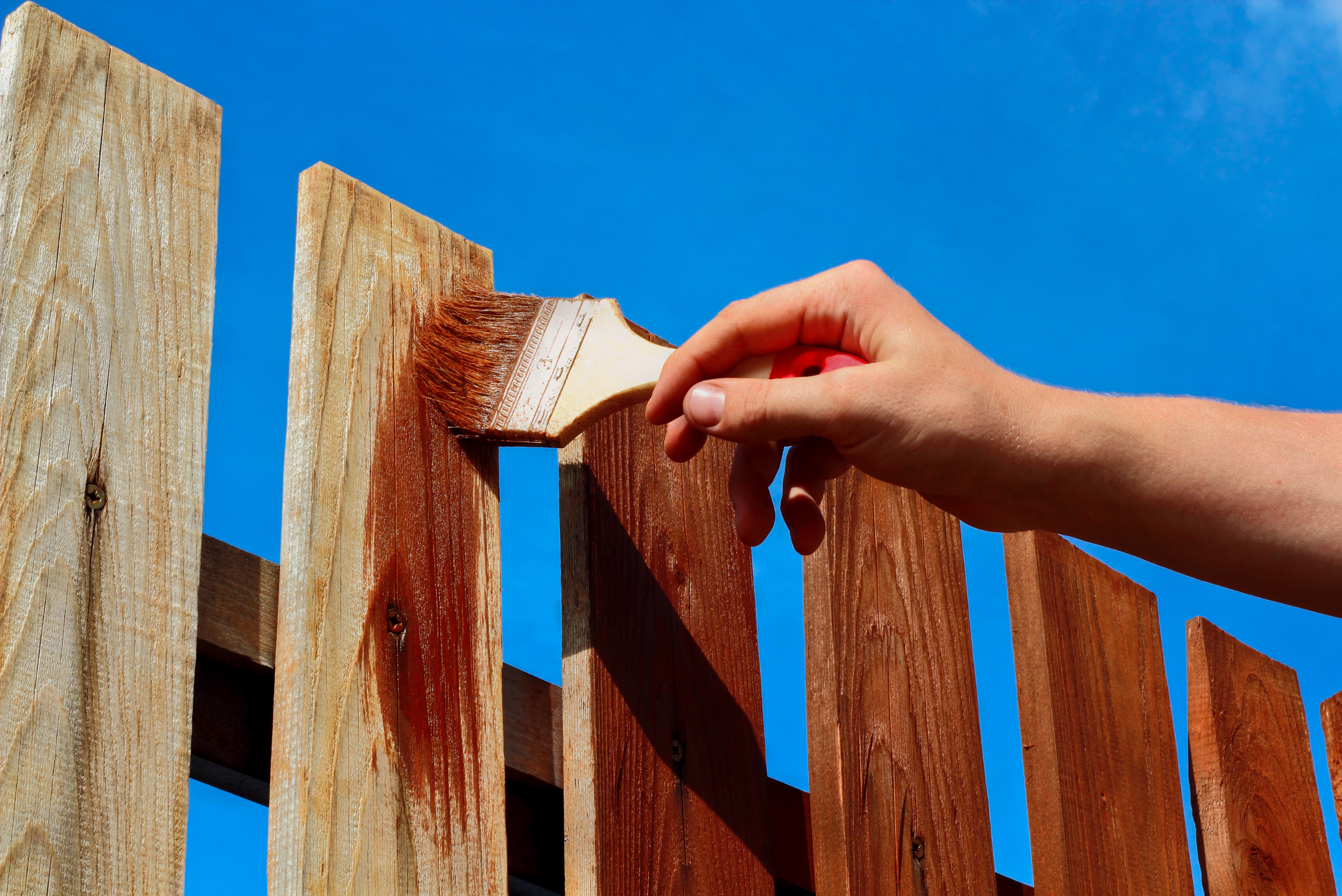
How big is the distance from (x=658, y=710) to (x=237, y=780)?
609mm

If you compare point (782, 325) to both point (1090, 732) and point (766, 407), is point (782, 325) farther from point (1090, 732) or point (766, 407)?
point (1090, 732)

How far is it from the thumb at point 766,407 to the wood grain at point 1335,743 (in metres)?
2.46

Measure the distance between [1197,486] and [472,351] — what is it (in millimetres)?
971

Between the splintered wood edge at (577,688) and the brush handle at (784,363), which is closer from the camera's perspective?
the brush handle at (784,363)

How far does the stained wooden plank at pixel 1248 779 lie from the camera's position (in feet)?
9.04

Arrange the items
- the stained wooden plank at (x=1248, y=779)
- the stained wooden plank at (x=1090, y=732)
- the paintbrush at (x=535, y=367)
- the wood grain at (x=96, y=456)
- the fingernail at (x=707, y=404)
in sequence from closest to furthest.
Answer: the wood grain at (x=96, y=456) → the fingernail at (x=707, y=404) → the paintbrush at (x=535, y=367) → the stained wooden plank at (x=1090, y=732) → the stained wooden plank at (x=1248, y=779)

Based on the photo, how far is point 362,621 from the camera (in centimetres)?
149

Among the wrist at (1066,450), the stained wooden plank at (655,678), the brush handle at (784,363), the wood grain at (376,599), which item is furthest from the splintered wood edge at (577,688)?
A: the wrist at (1066,450)

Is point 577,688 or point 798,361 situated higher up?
point 798,361

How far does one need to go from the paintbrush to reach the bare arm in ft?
0.34

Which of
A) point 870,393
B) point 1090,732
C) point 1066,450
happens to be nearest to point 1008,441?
point 1066,450

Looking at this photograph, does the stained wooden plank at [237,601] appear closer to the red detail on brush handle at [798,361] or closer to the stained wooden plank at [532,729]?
the stained wooden plank at [532,729]

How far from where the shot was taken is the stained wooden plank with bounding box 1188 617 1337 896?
275 centimetres

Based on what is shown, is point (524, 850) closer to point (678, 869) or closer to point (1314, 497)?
point (678, 869)
